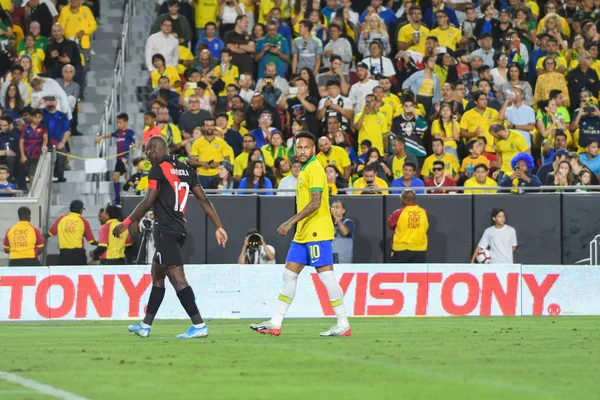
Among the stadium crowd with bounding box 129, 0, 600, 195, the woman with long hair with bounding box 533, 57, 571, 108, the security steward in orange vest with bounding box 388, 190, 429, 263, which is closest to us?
the security steward in orange vest with bounding box 388, 190, 429, 263

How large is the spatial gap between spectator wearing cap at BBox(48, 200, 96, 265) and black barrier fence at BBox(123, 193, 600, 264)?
188cm

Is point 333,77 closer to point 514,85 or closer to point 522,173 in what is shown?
point 514,85

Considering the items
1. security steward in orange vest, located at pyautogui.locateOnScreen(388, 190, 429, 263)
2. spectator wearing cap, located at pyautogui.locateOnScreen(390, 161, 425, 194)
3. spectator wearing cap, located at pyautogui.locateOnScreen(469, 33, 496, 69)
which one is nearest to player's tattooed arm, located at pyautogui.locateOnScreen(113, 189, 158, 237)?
security steward in orange vest, located at pyautogui.locateOnScreen(388, 190, 429, 263)

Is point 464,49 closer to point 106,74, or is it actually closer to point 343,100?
point 343,100

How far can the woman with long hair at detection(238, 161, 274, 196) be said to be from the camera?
21.3 metres

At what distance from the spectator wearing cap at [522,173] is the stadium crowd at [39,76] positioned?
28.4ft

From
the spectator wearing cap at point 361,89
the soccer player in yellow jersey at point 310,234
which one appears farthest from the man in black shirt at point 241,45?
the soccer player in yellow jersey at point 310,234

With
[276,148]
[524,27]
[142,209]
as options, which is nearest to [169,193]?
[142,209]

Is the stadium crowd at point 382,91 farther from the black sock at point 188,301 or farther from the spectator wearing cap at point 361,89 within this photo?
the black sock at point 188,301

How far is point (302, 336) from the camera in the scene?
13.1 metres

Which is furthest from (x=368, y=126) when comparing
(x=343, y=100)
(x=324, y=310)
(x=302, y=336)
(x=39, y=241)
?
(x=302, y=336)

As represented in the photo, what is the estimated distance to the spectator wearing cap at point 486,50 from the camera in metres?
24.8

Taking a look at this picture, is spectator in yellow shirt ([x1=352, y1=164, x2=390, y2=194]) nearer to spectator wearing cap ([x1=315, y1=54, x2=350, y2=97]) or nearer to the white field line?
spectator wearing cap ([x1=315, y1=54, x2=350, y2=97])

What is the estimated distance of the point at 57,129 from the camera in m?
23.4
